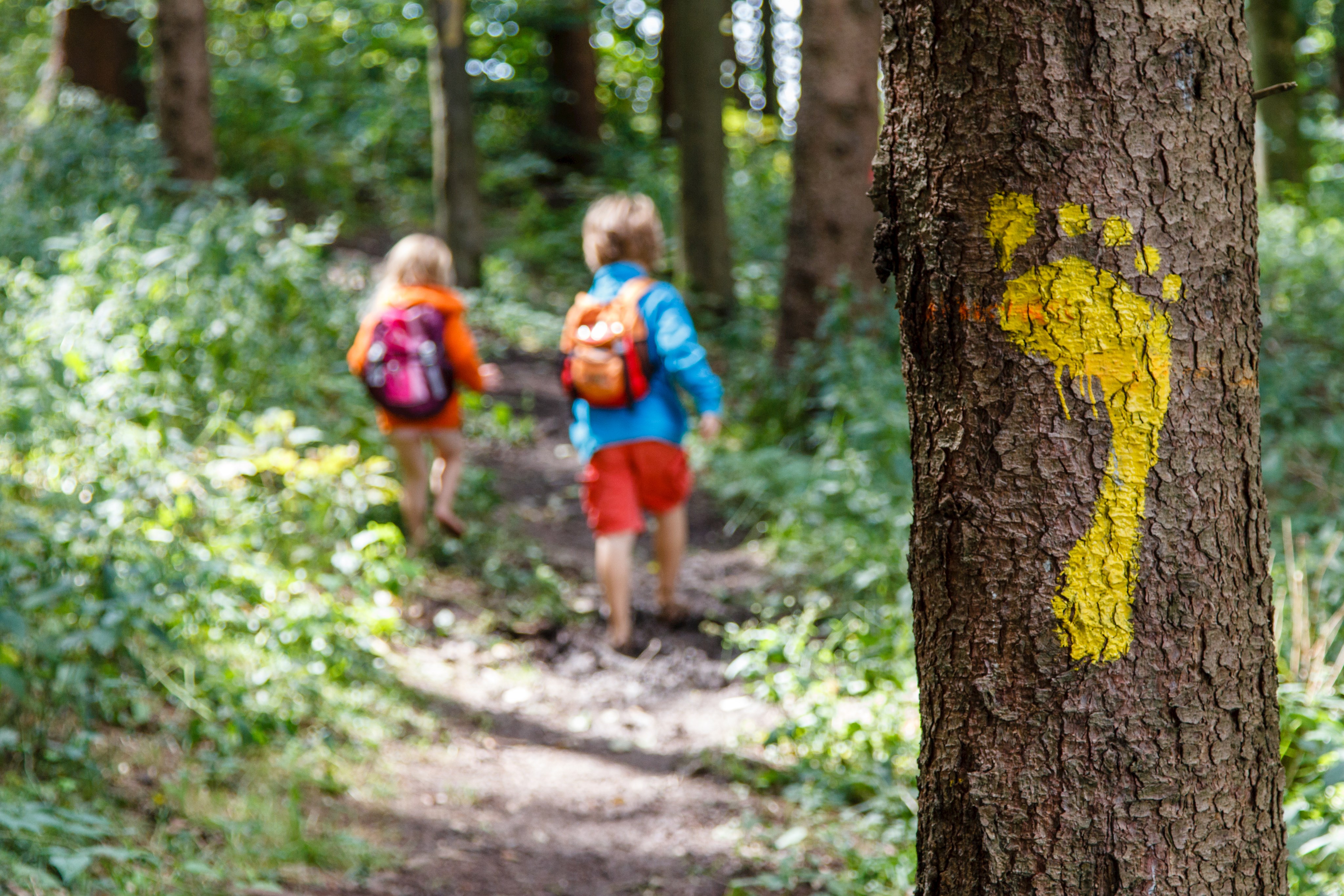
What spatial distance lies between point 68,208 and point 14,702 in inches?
241

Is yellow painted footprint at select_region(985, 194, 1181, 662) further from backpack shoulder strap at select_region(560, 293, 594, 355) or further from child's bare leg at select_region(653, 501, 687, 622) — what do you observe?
child's bare leg at select_region(653, 501, 687, 622)

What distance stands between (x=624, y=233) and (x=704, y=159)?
661 centimetres

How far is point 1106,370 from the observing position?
59.6 inches

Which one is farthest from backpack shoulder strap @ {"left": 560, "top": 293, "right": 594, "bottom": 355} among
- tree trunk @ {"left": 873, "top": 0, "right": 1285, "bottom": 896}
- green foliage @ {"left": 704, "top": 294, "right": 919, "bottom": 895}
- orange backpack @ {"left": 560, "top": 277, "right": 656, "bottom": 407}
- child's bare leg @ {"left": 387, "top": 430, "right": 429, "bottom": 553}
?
tree trunk @ {"left": 873, "top": 0, "right": 1285, "bottom": 896}

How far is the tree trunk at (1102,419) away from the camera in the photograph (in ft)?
4.87

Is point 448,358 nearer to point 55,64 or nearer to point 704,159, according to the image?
point 704,159

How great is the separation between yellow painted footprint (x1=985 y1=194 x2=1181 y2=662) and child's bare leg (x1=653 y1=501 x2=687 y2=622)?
3651mm

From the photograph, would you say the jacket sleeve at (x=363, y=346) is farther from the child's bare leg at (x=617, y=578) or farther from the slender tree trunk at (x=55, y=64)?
the slender tree trunk at (x=55, y=64)

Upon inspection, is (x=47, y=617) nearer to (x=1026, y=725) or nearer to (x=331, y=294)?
(x=1026, y=725)

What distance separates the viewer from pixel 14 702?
10.9 ft

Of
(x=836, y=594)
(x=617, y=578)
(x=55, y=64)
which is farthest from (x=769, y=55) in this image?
(x=617, y=578)

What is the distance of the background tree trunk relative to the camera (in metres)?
9.30

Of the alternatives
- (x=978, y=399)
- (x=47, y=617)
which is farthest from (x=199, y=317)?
(x=978, y=399)

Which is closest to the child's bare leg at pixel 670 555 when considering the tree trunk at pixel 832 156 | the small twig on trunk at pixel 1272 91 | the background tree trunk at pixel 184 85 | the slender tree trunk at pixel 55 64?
the tree trunk at pixel 832 156
